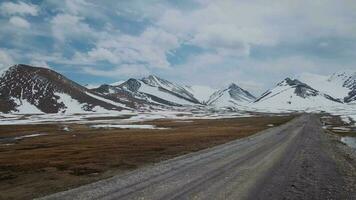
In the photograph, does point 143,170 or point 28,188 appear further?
point 143,170

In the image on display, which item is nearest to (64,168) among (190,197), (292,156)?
(190,197)

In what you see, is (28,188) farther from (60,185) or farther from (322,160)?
(322,160)

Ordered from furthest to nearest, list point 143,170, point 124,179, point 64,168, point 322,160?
1. point 322,160
2. point 64,168
3. point 143,170
4. point 124,179

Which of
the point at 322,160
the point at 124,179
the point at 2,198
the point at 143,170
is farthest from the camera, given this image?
the point at 322,160

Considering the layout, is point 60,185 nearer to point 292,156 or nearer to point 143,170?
point 143,170

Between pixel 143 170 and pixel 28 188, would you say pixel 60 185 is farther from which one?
pixel 143 170

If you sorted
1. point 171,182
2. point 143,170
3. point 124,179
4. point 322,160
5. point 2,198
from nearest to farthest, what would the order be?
point 2,198 → point 171,182 → point 124,179 → point 143,170 → point 322,160

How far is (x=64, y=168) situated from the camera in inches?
1369

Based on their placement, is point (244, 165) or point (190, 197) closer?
point (190, 197)

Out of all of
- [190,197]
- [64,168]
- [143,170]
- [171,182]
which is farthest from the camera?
[64,168]

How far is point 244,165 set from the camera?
32.2m

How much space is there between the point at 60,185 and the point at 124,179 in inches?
162

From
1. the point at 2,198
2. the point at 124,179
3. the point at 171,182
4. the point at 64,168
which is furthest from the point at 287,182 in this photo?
the point at 64,168

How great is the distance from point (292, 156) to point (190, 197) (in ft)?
72.2
